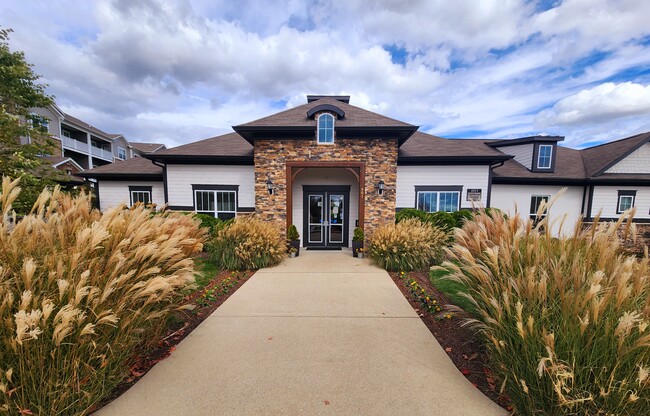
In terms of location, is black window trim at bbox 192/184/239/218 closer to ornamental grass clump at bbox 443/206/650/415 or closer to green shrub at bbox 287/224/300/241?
green shrub at bbox 287/224/300/241

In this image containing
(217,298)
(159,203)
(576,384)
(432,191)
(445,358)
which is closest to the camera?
(576,384)

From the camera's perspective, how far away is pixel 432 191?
1083 cm

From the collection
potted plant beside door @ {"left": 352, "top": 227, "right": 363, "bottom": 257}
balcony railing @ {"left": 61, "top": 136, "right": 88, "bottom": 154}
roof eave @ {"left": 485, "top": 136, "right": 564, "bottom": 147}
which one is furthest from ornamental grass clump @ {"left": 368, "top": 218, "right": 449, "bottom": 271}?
balcony railing @ {"left": 61, "top": 136, "right": 88, "bottom": 154}

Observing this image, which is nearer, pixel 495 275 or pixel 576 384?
pixel 576 384

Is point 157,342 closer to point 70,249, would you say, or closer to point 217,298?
point 70,249

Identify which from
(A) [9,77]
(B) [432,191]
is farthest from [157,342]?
(A) [9,77]

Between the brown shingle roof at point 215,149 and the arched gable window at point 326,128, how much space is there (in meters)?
3.35

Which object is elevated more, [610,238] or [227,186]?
[227,186]

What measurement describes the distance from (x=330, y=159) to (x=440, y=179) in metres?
5.04

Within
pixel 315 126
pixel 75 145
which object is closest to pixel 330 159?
pixel 315 126

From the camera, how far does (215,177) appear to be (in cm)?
1109

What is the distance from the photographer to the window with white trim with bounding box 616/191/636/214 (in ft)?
39.2

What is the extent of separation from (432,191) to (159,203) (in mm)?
12914

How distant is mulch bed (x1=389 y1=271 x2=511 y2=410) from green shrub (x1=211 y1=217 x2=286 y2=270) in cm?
420
